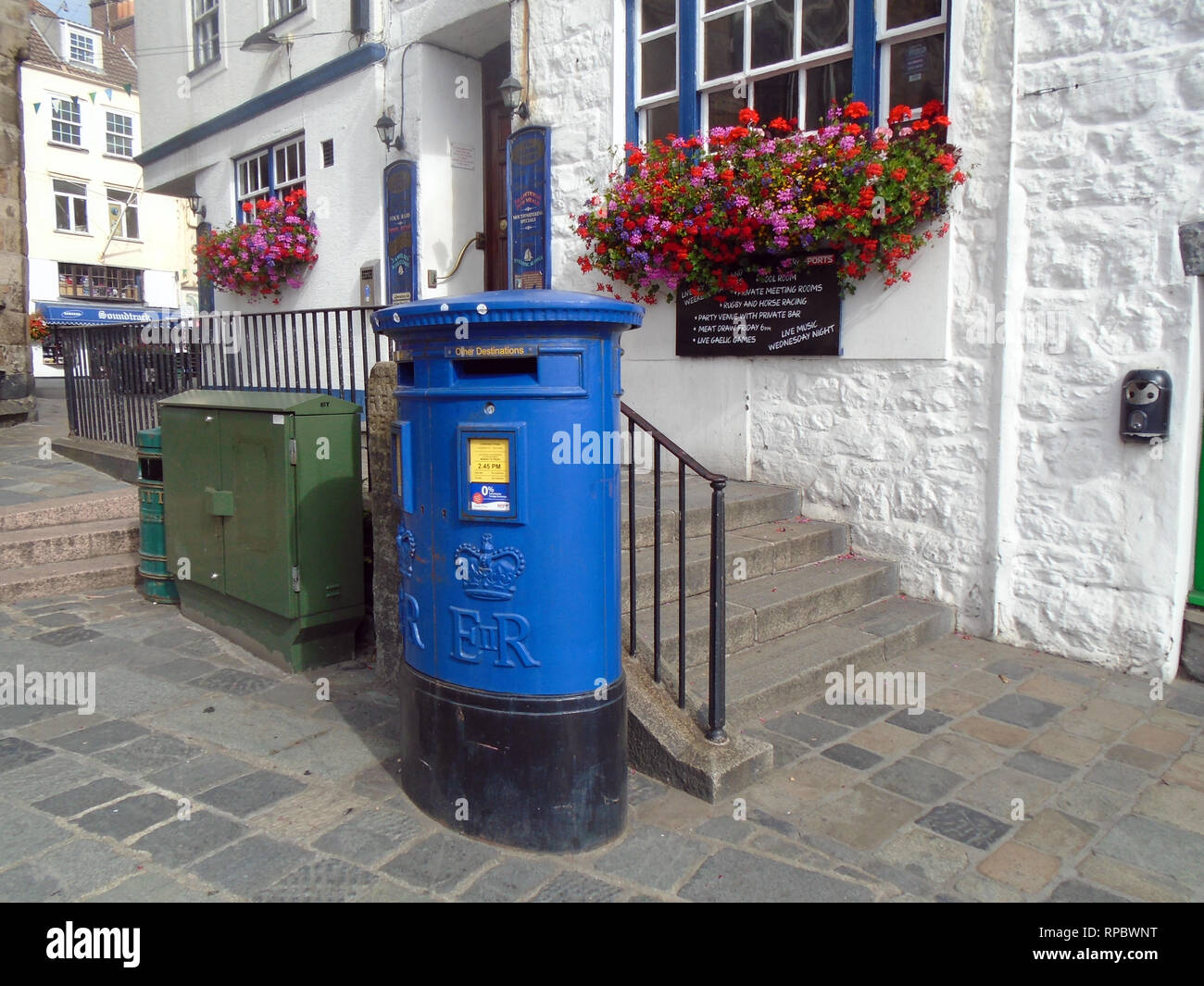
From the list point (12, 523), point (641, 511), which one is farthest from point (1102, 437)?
point (12, 523)

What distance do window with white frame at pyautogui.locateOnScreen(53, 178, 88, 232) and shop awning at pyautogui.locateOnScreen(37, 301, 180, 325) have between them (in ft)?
8.46

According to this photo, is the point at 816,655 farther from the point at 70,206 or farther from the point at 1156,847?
the point at 70,206

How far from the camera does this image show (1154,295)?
470 cm

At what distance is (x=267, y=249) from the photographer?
10781 mm

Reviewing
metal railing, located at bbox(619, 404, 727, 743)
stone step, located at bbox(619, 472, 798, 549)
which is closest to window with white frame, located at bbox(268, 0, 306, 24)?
stone step, located at bbox(619, 472, 798, 549)

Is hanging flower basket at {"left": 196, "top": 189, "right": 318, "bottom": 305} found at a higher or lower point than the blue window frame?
lower

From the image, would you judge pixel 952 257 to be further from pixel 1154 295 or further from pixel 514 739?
pixel 514 739

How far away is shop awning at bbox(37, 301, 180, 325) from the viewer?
28.1m

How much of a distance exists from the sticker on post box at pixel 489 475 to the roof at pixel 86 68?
30303 mm

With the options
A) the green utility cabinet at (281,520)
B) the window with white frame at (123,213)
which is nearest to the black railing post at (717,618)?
the green utility cabinet at (281,520)

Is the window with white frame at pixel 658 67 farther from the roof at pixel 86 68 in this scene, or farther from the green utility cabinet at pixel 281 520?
the roof at pixel 86 68

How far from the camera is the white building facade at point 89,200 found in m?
28.7

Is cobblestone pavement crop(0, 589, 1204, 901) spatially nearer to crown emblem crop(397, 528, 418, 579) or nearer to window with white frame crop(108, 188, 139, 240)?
crown emblem crop(397, 528, 418, 579)
